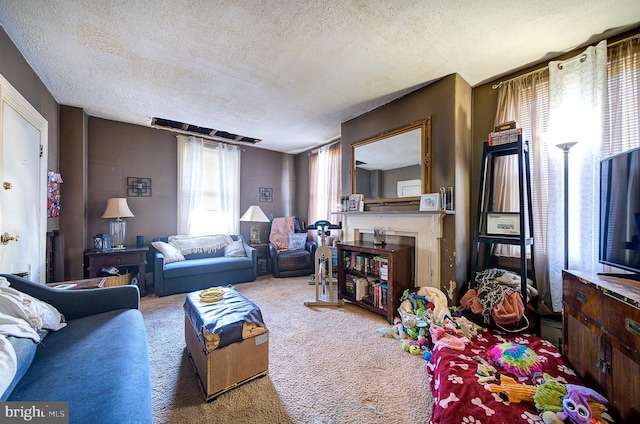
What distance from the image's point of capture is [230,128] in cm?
387

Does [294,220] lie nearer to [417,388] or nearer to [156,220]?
[156,220]

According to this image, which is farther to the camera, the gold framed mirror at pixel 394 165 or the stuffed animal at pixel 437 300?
the gold framed mirror at pixel 394 165

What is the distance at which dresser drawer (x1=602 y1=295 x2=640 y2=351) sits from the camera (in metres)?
0.98

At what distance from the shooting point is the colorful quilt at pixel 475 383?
44.1 inches

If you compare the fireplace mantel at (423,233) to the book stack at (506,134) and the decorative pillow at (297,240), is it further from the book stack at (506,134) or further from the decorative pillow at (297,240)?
the decorative pillow at (297,240)

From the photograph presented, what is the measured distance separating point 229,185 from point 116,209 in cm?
173

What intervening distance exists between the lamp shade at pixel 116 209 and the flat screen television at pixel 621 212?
4.91 meters

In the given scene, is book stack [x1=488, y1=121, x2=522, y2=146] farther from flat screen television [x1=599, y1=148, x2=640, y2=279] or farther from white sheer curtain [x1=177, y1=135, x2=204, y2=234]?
white sheer curtain [x1=177, y1=135, x2=204, y2=234]

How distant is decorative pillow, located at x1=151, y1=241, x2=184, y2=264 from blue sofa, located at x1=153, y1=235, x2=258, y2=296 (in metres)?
0.06

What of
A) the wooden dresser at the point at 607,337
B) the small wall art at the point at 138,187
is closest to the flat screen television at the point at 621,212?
the wooden dresser at the point at 607,337

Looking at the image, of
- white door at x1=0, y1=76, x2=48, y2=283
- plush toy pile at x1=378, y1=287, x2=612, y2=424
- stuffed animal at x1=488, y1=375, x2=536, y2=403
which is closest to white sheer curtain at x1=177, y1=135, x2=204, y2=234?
white door at x1=0, y1=76, x2=48, y2=283

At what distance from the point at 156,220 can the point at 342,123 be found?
3.44 metres

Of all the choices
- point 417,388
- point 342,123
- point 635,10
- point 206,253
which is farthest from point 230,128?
point 635,10

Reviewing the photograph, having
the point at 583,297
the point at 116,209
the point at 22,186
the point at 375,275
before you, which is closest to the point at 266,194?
the point at 116,209
